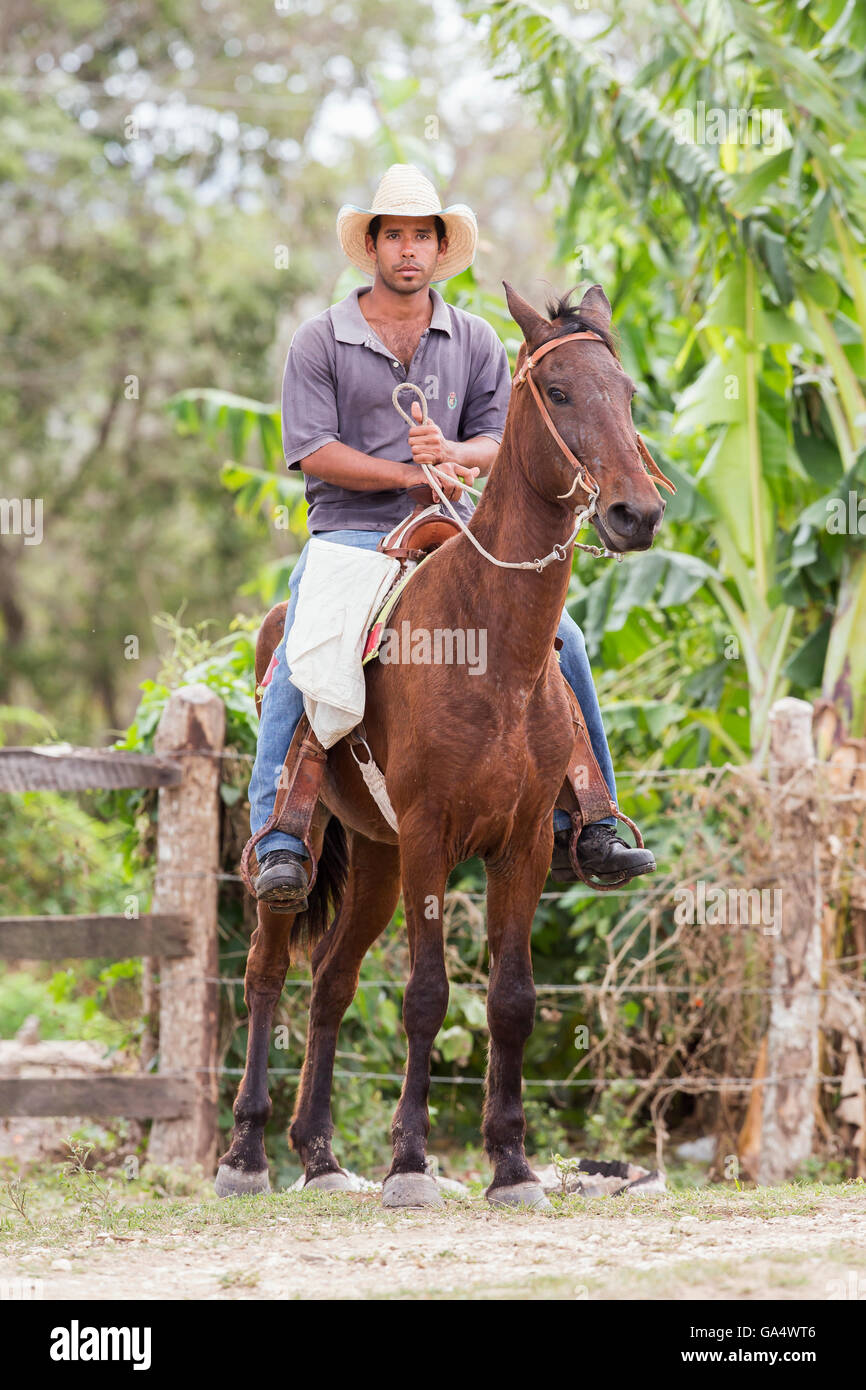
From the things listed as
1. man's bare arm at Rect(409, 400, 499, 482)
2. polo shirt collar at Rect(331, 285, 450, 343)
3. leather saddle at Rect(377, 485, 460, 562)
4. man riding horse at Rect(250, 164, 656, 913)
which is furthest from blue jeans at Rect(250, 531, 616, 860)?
polo shirt collar at Rect(331, 285, 450, 343)

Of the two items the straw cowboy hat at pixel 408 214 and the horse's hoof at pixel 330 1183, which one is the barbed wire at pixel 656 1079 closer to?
the horse's hoof at pixel 330 1183

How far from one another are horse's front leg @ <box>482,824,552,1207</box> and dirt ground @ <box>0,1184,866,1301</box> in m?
0.18

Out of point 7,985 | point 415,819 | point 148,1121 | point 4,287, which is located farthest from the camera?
point 4,287

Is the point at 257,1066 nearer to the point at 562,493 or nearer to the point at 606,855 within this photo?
the point at 606,855

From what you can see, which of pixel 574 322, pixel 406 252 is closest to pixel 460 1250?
pixel 574 322

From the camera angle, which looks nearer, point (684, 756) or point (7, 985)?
point (684, 756)

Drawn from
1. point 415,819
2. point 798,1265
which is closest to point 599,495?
point 415,819

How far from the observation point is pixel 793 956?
7.68 meters

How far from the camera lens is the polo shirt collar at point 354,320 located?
18.0 feet

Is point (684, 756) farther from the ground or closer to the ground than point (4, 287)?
closer to the ground

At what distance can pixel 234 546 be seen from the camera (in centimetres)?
2200

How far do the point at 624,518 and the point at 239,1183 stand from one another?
2980 millimetres
